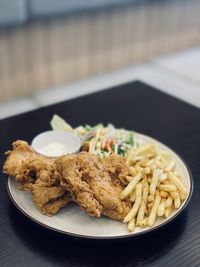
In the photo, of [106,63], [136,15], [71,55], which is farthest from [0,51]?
[136,15]

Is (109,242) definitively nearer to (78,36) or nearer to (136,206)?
(136,206)

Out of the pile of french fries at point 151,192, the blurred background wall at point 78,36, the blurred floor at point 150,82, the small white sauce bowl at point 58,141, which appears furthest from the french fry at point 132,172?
the blurred background wall at point 78,36

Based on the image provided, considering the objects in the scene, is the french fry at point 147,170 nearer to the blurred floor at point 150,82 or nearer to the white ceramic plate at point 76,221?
the white ceramic plate at point 76,221

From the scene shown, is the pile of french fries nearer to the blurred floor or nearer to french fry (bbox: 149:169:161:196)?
french fry (bbox: 149:169:161:196)

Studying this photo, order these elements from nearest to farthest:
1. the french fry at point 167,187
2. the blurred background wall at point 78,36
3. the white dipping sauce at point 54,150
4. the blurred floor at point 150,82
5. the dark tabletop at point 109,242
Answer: the dark tabletop at point 109,242 → the french fry at point 167,187 → the white dipping sauce at point 54,150 → the blurred floor at point 150,82 → the blurred background wall at point 78,36

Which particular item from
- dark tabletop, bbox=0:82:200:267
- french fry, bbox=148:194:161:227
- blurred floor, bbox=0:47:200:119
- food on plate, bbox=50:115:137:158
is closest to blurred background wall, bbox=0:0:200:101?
blurred floor, bbox=0:47:200:119

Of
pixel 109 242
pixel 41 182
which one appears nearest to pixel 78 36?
pixel 41 182
